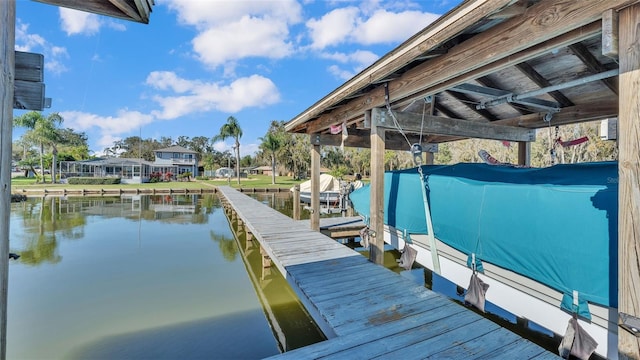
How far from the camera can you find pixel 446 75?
3041mm

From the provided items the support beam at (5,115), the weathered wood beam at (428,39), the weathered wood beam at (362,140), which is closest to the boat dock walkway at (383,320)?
the support beam at (5,115)

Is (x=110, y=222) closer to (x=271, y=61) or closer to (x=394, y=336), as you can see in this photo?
(x=394, y=336)

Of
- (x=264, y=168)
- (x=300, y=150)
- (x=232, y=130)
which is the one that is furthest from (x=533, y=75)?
(x=264, y=168)

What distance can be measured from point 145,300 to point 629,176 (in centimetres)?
624

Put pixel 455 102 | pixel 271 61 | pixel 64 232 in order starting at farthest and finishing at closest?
pixel 271 61, pixel 64 232, pixel 455 102

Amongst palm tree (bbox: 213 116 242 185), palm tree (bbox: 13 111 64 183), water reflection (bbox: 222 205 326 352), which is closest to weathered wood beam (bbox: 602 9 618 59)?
water reflection (bbox: 222 205 326 352)

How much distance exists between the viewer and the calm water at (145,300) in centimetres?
386

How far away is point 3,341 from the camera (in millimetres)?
1621

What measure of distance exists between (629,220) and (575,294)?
0.91 metres

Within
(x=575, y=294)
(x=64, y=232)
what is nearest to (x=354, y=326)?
(x=575, y=294)

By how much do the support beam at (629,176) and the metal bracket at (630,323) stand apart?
0.02m

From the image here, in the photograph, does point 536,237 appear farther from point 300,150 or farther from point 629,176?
point 300,150

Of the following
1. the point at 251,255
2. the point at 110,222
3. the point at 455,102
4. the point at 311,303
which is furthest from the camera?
the point at 110,222

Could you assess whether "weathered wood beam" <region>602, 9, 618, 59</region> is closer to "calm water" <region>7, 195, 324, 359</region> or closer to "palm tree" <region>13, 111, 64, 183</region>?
"calm water" <region>7, 195, 324, 359</region>
